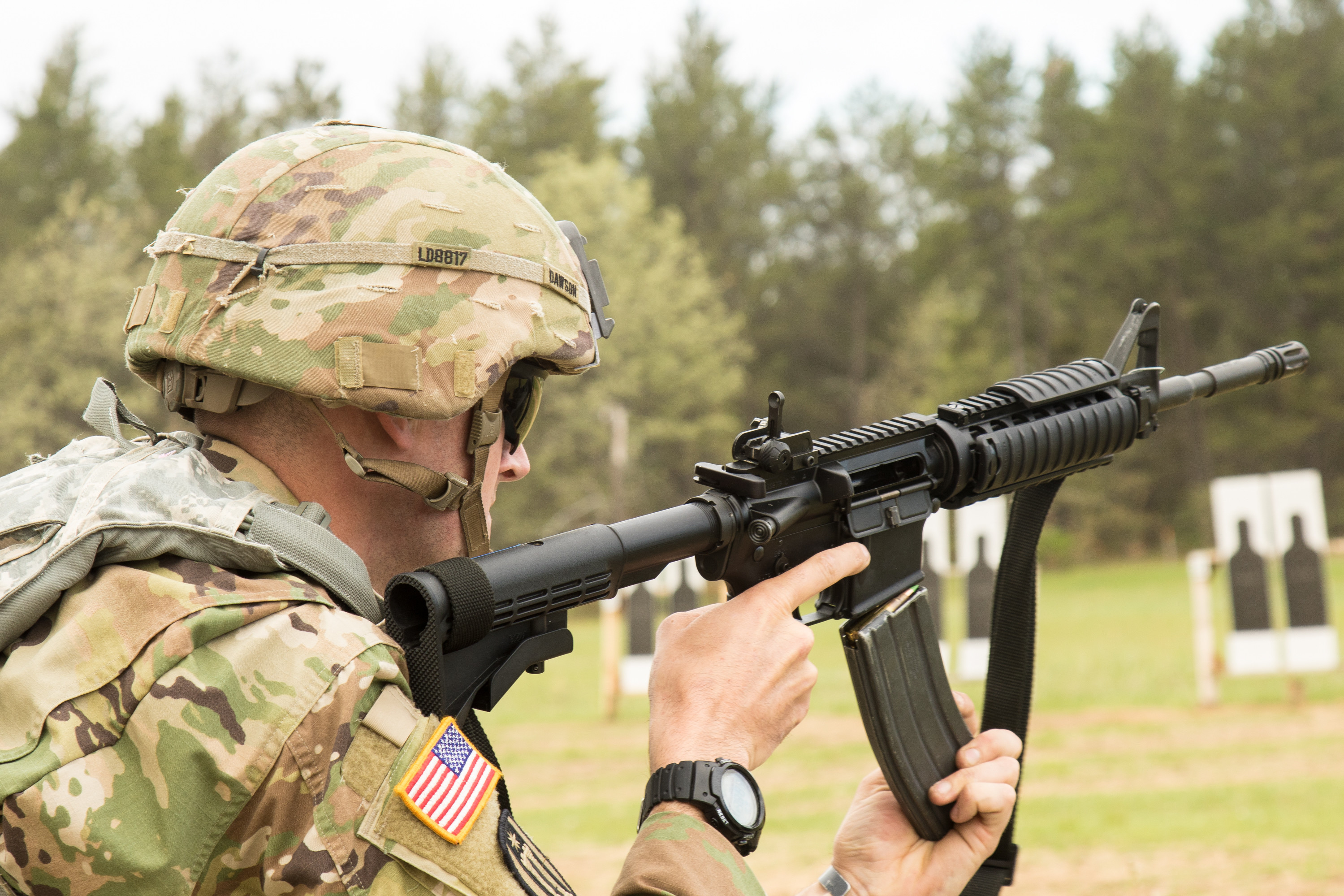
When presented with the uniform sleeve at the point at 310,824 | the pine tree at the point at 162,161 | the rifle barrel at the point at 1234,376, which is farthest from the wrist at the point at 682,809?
the pine tree at the point at 162,161

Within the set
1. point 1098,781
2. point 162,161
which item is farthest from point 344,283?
point 162,161

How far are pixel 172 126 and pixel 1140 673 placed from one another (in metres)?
43.1

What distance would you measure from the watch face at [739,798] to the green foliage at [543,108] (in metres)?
53.2

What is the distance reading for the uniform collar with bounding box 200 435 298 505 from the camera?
86.3 inches

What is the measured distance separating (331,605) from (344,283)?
0.68 metres

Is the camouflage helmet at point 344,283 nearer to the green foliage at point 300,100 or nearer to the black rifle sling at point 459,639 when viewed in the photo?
the black rifle sling at point 459,639

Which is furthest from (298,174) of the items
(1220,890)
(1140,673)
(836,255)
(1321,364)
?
(836,255)

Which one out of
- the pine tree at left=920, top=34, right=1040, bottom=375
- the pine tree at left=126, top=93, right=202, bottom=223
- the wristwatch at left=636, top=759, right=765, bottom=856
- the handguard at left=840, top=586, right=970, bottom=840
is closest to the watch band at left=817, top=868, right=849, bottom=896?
the handguard at left=840, top=586, right=970, bottom=840

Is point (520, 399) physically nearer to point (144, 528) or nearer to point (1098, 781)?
point (144, 528)

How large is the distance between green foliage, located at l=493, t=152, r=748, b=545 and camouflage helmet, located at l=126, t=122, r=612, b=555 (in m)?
40.0

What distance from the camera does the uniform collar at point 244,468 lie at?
219 centimetres

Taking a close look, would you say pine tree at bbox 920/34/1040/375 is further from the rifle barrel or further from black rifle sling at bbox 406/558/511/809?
black rifle sling at bbox 406/558/511/809

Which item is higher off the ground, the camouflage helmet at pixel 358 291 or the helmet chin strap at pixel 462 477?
the camouflage helmet at pixel 358 291

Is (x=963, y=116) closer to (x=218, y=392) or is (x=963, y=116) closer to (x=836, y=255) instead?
(x=836, y=255)
